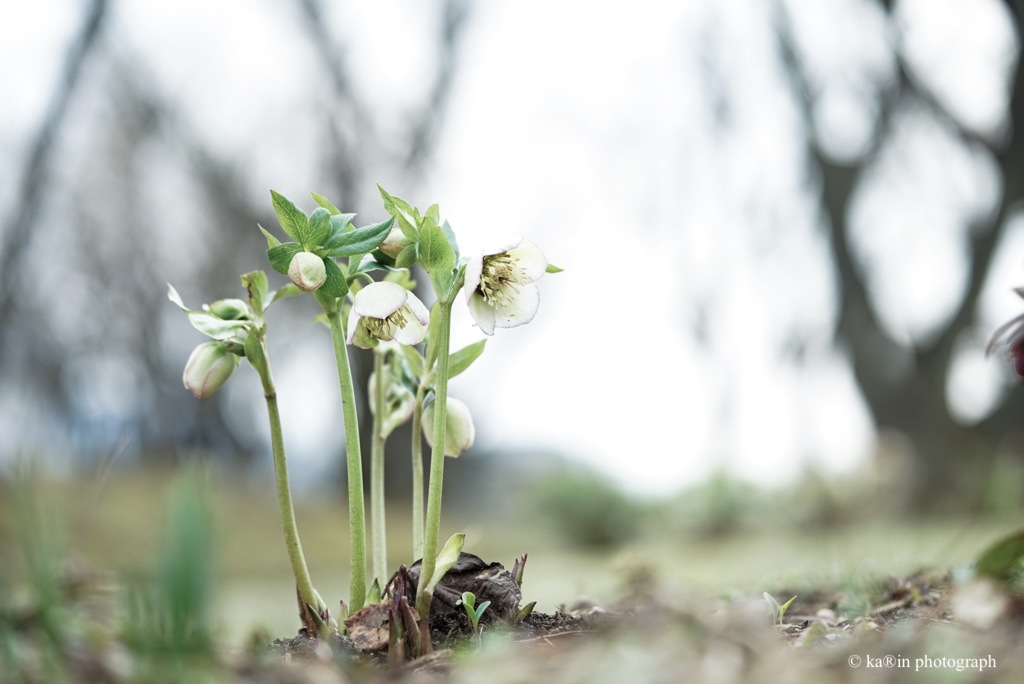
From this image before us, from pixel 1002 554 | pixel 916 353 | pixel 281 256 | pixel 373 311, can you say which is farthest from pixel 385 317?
pixel 916 353

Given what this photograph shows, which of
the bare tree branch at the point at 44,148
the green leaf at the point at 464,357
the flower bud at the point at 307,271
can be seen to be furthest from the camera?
the bare tree branch at the point at 44,148

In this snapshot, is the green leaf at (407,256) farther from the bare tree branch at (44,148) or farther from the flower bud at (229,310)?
the bare tree branch at (44,148)

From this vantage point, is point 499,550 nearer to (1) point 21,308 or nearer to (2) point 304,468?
(2) point 304,468

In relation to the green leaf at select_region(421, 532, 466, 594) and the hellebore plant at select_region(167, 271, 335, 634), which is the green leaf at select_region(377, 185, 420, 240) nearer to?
the hellebore plant at select_region(167, 271, 335, 634)

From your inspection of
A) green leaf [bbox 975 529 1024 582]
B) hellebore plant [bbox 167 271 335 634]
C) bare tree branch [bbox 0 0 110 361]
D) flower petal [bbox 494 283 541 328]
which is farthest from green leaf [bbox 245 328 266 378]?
bare tree branch [bbox 0 0 110 361]

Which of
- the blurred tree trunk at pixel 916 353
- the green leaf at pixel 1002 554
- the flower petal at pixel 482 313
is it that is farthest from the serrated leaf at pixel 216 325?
the blurred tree trunk at pixel 916 353

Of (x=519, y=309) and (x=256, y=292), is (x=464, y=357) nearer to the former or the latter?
(x=519, y=309)
